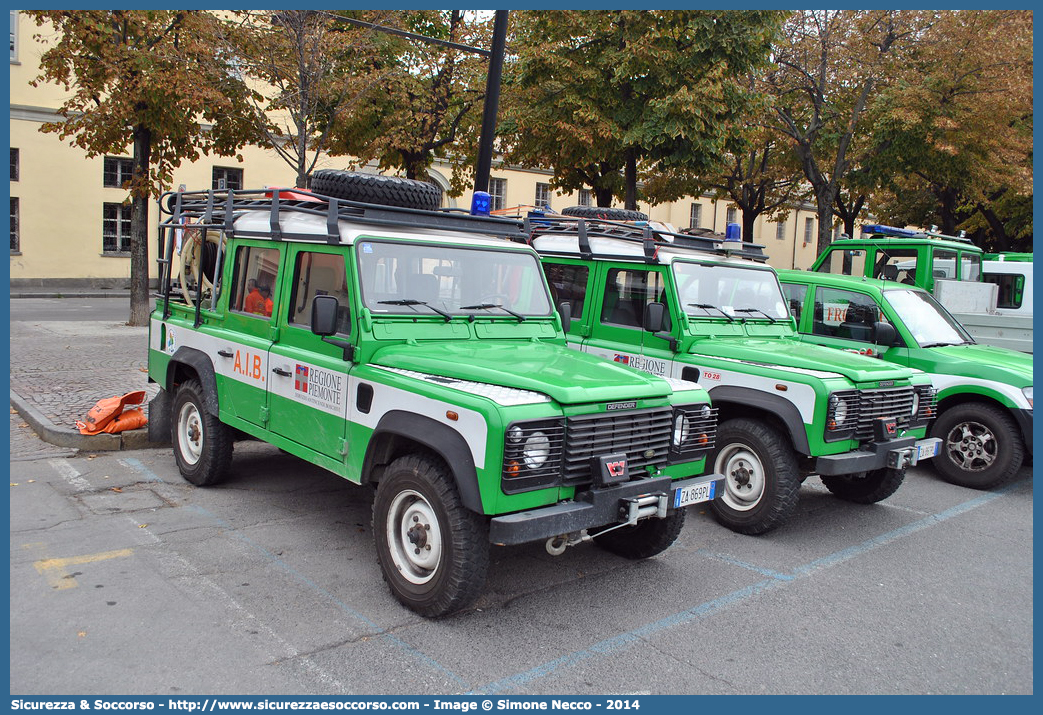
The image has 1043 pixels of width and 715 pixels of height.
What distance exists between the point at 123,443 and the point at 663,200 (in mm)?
18816

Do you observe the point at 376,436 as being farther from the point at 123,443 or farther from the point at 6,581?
the point at 123,443

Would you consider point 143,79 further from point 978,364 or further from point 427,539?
point 978,364

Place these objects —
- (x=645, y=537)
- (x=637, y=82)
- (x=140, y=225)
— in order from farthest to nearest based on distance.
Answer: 1. (x=140, y=225)
2. (x=637, y=82)
3. (x=645, y=537)

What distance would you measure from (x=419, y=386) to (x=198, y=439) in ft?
10.5

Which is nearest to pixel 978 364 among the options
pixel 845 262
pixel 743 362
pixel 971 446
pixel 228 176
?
pixel 971 446

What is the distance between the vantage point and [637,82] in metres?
14.5

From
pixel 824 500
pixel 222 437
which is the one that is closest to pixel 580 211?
pixel 824 500

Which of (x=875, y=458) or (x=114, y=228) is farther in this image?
(x=114, y=228)

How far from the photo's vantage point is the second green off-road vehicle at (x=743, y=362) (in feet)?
19.7

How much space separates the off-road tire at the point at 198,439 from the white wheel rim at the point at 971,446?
6.96 m

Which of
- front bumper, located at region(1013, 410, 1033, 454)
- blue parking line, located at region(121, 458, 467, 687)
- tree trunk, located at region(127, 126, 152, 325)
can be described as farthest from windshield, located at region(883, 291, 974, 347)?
tree trunk, located at region(127, 126, 152, 325)

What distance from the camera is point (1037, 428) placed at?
24.9 feet

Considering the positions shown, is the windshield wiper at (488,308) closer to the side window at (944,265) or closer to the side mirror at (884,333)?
the side mirror at (884,333)

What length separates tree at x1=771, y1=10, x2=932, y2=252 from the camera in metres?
19.1
